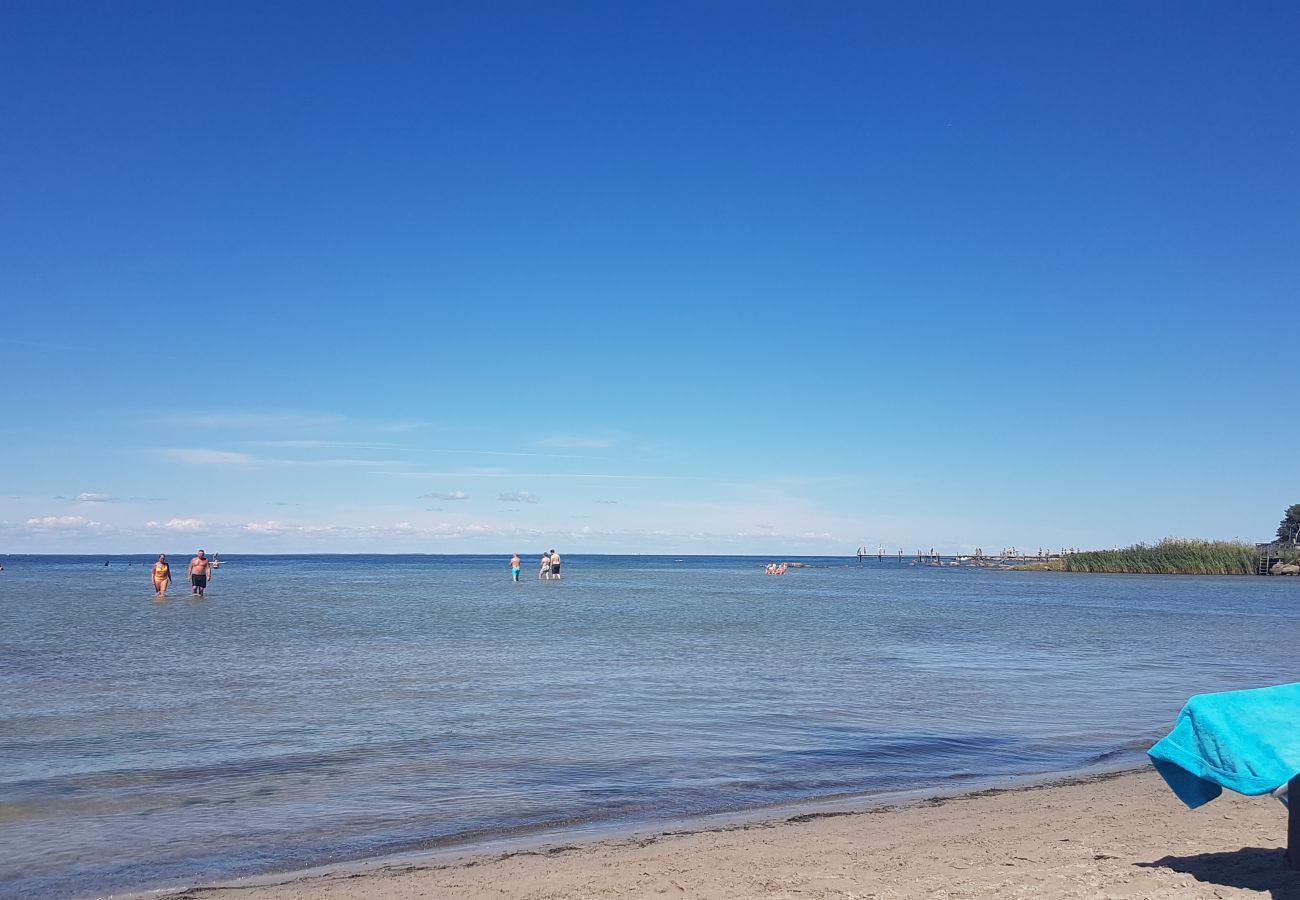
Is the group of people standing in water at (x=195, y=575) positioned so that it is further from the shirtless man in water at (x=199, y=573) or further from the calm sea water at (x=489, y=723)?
the calm sea water at (x=489, y=723)

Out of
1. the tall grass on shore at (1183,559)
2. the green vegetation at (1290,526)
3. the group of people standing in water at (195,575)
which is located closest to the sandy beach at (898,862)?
the group of people standing in water at (195,575)

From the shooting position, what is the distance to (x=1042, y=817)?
8.64 meters

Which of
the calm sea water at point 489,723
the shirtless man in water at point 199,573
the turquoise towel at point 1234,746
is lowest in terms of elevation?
the calm sea water at point 489,723

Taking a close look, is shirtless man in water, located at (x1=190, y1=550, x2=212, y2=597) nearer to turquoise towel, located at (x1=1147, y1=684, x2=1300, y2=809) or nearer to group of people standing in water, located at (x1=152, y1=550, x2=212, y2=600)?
group of people standing in water, located at (x1=152, y1=550, x2=212, y2=600)

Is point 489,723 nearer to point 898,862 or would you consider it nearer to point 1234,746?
point 898,862

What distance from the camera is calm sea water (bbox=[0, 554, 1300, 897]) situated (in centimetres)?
889

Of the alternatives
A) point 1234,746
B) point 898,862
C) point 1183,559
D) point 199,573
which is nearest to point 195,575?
point 199,573

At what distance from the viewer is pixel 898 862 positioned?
24.0 ft

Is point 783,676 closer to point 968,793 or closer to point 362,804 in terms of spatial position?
point 968,793

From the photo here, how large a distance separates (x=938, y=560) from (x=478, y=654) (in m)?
151

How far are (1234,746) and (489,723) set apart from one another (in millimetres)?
9905

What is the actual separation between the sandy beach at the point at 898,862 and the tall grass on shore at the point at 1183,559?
282 ft

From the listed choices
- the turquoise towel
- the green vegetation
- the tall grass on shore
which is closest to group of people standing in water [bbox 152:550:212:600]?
the turquoise towel

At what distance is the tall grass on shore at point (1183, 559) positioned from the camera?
8388cm
